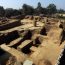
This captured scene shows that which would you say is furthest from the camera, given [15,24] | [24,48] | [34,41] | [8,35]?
[15,24]

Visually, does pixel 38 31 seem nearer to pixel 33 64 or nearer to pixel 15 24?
pixel 15 24

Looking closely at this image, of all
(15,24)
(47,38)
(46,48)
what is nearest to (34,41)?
(47,38)

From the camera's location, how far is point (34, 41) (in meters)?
14.8

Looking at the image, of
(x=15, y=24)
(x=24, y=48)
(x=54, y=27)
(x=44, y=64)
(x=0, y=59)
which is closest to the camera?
(x=44, y=64)

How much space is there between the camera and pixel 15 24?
22016 mm

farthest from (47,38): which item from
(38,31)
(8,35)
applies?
(8,35)

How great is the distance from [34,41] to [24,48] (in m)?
2.10

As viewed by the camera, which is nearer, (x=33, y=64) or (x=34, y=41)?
(x=33, y=64)

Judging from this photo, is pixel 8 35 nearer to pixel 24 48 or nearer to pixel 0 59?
pixel 24 48

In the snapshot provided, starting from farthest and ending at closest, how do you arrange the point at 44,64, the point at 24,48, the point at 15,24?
the point at 15,24
the point at 24,48
the point at 44,64

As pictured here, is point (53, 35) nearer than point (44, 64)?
No

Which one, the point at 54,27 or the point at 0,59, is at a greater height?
the point at 54,27

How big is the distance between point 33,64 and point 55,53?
2.26 m

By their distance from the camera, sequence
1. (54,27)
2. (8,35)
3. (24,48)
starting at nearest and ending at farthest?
(24,48), (8,35), (54,27)
